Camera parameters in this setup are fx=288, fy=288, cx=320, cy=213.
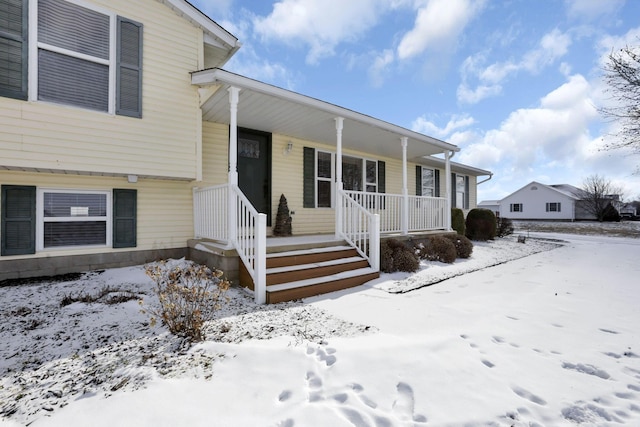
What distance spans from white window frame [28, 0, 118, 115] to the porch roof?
125 cm

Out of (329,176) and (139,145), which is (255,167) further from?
(139,145)

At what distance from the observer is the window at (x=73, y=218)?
4812 millimetres

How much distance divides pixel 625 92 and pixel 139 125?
16571 mm

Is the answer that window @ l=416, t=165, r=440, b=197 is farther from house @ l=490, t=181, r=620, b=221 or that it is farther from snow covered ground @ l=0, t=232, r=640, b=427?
house @ l=490, t=181, r=620, b=221

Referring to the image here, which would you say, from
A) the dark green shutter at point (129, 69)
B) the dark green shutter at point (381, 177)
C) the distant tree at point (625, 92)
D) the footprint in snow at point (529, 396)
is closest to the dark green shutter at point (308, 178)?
the dark green shutter at point (381, 177)

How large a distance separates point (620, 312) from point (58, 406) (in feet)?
19.4

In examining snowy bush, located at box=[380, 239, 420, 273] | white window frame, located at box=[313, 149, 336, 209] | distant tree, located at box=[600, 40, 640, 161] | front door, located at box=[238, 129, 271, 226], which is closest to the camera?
snowy bush, located at box=[380, 239, 420, 273]

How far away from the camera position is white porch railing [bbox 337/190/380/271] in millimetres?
5656

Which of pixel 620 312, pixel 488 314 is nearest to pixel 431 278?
pixel 488 314

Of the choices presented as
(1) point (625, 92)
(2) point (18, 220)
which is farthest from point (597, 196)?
(2) point (18, 220)

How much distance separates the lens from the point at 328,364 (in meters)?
2.38

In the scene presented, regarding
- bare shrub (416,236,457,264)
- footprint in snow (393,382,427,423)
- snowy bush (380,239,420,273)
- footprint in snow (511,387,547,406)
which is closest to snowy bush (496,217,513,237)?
bare shrub (416,236,457,264)

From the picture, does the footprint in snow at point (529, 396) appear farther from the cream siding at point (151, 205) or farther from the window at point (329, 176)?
the window at point (329, 176)

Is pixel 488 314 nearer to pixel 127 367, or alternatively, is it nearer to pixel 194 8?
pixel 127 367
